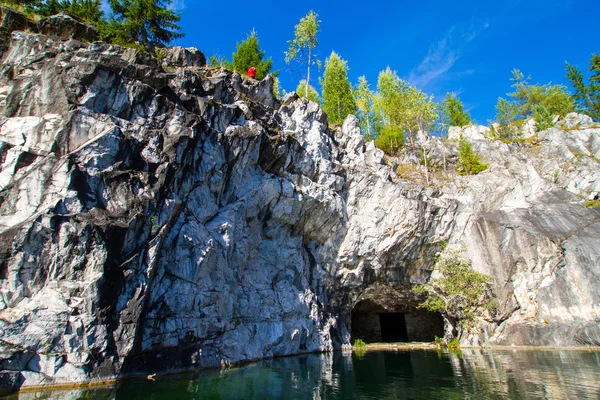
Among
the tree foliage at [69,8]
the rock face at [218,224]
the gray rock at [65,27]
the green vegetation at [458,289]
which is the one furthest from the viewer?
the green vegetation at [458,289]

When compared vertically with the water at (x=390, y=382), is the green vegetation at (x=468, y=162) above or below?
above

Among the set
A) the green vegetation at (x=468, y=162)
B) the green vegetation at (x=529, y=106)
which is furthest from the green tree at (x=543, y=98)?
the green vegetation at (x=468, y=162)

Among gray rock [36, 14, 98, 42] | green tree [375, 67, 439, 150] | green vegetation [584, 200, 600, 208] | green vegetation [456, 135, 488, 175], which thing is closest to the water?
green vegetation [584, 200, 600, 208]

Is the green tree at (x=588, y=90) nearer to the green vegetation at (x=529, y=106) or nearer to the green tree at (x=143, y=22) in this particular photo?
the green vegetation at (x=529, y=106)

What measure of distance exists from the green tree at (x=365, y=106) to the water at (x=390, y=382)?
4065 centimetres

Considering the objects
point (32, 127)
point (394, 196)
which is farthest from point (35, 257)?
point (394, 196)

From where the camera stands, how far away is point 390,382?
16.2 m

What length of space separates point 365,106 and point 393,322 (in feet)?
110

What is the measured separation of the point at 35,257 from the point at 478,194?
38640 millimetres

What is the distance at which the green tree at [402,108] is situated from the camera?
5203 centimetres

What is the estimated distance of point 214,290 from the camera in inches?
912

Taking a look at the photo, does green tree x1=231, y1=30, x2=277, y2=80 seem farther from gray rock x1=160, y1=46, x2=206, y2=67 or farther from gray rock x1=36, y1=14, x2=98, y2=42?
gray rock x1=36, y1=14, x2=98, y2=42

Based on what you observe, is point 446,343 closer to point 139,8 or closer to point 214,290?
point 214,290

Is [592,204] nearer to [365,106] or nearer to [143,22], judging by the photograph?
[365,106]
